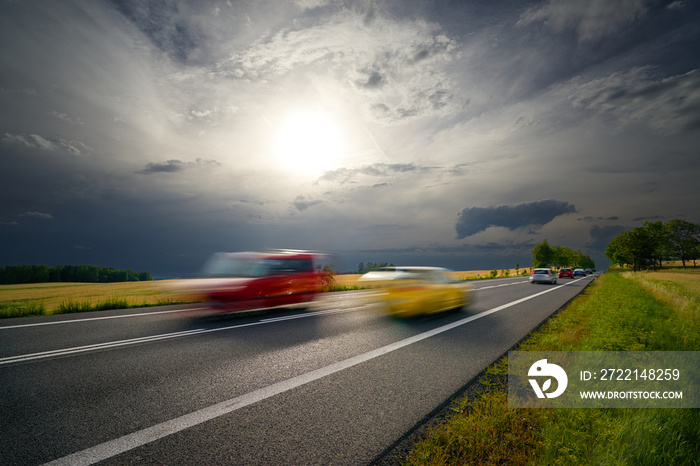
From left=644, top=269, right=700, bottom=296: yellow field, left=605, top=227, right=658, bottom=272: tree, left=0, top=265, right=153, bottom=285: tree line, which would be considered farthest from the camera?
left=605, top=227, right=658, bottom=272: tree

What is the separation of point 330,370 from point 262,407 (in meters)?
1.38

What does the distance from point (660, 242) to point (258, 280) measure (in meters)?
110

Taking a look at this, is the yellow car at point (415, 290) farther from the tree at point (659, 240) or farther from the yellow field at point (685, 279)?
the tree at point (659, 240)

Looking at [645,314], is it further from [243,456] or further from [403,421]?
[243,456]

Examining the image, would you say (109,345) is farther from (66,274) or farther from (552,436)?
(66,274)

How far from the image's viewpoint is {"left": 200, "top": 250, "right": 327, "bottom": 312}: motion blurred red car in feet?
28.2

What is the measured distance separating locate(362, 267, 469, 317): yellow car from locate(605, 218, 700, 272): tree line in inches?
3798

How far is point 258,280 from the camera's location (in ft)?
30.0

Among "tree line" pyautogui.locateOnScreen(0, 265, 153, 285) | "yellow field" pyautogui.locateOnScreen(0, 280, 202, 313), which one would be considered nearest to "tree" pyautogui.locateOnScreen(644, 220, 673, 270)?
"yellow field" pyautogui.locateOnScreen(0, 280, 202, 313)

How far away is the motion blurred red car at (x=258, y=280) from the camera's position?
8594 mm

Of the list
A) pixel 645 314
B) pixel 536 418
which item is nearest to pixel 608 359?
pixel 536 418

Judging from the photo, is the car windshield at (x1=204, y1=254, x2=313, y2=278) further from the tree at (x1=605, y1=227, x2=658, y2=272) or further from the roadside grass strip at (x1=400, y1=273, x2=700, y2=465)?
the tree at (x1=605, y1=227, x2=658, y2=272)

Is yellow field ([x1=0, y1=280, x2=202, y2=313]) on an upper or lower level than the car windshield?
lower

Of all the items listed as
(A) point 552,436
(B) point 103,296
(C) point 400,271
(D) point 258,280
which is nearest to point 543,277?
(C) point 400,271
